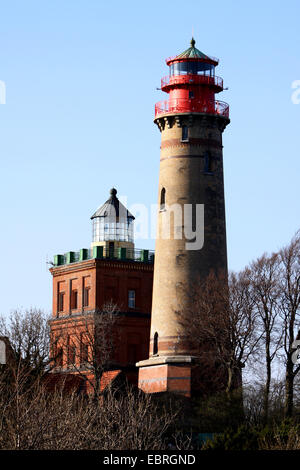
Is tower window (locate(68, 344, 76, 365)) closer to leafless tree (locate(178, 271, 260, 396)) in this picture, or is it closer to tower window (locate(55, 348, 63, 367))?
tower window (locate(55, 348, 63, 367))

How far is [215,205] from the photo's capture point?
68.2 metres

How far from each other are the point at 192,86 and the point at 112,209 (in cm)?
2362

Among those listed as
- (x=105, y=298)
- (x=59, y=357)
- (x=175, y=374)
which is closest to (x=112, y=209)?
(x=105, y=298)

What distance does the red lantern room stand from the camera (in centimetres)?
6906

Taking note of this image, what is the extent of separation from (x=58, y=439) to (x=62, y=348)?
151ft

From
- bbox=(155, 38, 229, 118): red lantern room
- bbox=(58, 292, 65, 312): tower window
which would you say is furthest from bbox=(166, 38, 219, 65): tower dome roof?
bbox=(58, 292, 65, 312): tower window

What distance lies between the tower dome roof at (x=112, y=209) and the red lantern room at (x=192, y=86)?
22.2m

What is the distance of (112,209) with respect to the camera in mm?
91500

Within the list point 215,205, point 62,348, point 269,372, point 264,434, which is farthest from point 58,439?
point 62,348

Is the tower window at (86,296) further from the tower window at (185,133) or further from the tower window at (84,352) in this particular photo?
the tower window at (185,133)

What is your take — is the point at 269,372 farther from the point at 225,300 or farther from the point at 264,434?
the point at 264,434

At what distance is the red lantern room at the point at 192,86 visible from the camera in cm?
6906

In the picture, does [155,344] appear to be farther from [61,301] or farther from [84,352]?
[61,301]

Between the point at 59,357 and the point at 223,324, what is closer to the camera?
the point at 223,324
